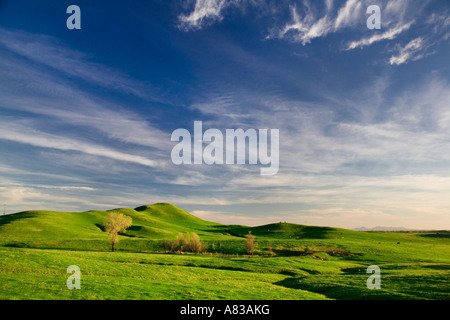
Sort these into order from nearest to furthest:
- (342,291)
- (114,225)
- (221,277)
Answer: (342,291), (221,277), (114,225)

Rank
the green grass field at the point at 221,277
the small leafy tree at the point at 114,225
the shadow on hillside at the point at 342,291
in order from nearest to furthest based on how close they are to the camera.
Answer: the green grass field at the point at 221,277, the shadow on hillside at the point at 342,291, the small leafy tree at the point at 114,225

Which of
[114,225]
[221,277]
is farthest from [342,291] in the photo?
[114,225]

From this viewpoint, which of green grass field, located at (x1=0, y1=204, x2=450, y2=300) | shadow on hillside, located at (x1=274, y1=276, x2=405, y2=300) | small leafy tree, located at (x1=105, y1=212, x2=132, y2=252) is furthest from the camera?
small leafy tree, located at (x1=105, y1=212, x2=132, y2=252)

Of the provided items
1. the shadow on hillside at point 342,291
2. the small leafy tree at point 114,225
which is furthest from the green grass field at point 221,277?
the small leafy tree at point 114,225

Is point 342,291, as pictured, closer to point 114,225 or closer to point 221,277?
point 221,277

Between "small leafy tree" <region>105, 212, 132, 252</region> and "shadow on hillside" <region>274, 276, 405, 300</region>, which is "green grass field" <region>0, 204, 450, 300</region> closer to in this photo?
"shadow on hillside" <region>274, 276, 405, 300</region>

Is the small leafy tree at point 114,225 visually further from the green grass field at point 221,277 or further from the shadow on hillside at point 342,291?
the shadow on hillside at point 342,291

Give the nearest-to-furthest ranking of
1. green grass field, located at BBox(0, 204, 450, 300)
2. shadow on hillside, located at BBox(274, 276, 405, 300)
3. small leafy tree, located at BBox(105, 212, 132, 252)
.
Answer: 1. green grass field, located at BBox(0, 204, 450, 300)
2. shadow on hillside, located at BBox(274, 276, 405, 300)
3. small leafy tree, located at BBox(105, 212, 132, 252)

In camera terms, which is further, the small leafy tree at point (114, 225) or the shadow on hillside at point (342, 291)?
the small leafy tree at point (114, 225)

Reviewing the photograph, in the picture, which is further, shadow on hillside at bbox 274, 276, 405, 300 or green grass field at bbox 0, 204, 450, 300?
shadow on hillside at bbox 274, 276, 405, 300

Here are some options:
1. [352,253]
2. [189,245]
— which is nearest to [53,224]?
[189,245]

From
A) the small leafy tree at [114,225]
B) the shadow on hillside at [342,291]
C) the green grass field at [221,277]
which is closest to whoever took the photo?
the green grass field at [221,277]

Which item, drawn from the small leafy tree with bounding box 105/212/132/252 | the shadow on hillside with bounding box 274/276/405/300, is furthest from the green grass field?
the small leafy tree with bounding box 105/212/132/252

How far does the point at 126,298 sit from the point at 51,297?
6.31 metres
